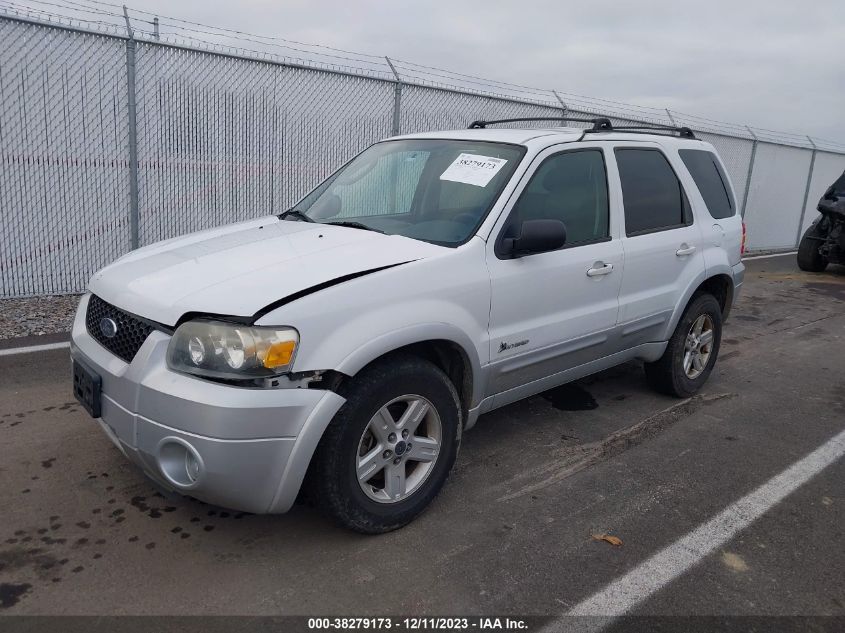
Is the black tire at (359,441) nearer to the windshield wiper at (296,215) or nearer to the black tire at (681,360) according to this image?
the windshield wiper at (296,215)

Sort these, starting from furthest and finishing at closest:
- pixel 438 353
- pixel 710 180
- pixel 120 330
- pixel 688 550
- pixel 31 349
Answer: pixel 31 349
pixel 710 180
pixel 438 353
pixel 688 550
pixel 120 330

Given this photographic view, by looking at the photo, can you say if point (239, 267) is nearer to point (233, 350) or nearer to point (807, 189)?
point (233, 350)

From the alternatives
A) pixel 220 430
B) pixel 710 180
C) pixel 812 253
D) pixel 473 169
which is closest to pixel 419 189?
pixel 473 169

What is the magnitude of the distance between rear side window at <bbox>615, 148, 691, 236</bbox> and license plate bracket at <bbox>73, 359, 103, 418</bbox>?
3.01 m

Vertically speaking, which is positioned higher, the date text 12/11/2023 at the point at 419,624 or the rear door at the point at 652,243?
the rear door at the point at 652,243

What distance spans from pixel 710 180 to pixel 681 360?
1357 millimetres

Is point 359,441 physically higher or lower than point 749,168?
lower

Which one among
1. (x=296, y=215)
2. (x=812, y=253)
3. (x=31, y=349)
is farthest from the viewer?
(x=812, y=253)

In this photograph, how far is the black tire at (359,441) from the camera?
2801 millimetres

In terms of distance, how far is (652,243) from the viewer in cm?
437

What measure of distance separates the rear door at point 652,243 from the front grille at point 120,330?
2.67 m

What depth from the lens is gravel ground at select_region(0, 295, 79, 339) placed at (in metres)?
6.11

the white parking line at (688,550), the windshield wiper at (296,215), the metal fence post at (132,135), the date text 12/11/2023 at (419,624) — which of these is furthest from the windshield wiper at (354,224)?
the metal fence post at (132,135)

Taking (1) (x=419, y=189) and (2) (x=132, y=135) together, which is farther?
(2) (x=132, y=135)
